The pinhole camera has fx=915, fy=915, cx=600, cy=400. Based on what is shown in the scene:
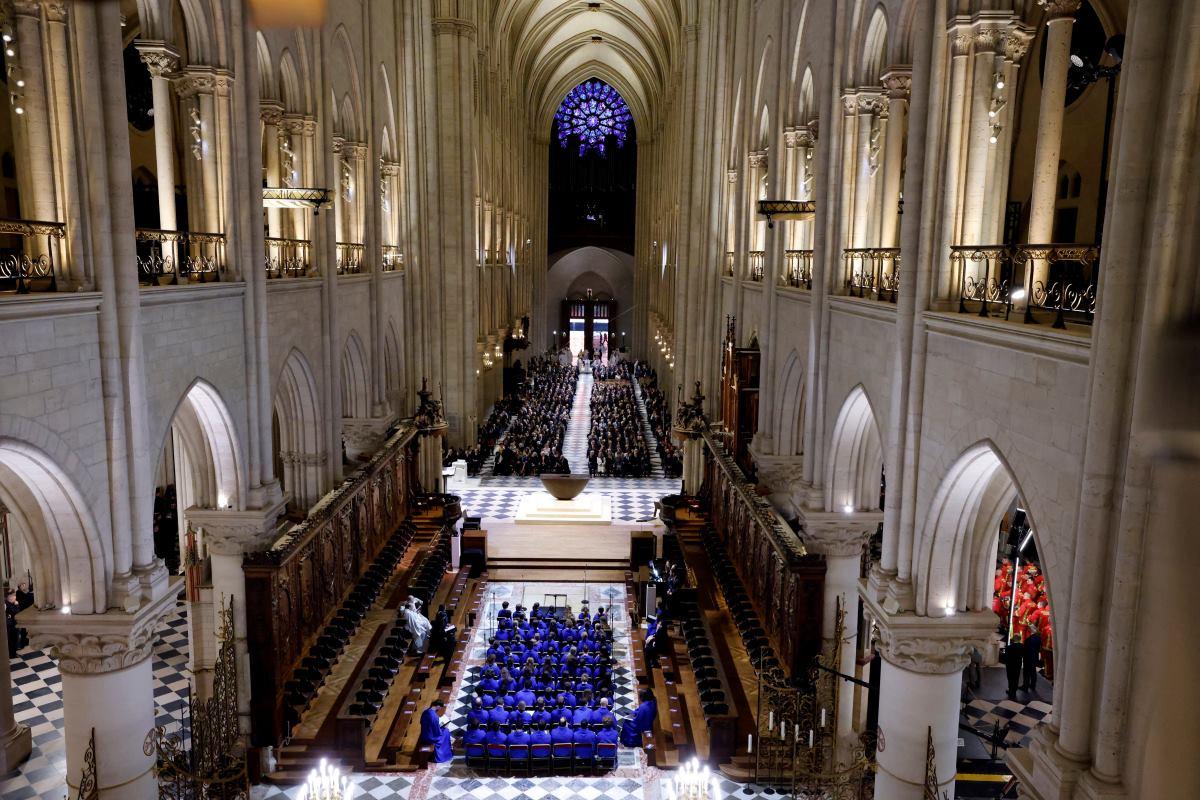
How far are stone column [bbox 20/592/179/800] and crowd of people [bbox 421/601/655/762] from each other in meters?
4.39

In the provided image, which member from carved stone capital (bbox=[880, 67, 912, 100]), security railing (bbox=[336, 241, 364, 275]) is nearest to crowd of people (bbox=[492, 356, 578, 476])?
security railing (bbox=[336, 241, 364, 275])

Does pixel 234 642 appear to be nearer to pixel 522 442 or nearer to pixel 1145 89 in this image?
pixel 1145 89

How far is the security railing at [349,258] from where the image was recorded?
16688 millimetres

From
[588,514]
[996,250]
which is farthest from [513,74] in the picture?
[996,250]

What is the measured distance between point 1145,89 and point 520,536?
1908 cm

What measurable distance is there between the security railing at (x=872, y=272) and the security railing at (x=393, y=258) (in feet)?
36.9

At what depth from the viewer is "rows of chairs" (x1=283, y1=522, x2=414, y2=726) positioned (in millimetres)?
12625

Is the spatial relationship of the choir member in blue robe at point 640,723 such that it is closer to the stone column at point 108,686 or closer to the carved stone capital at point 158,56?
the stone column at point 108,686

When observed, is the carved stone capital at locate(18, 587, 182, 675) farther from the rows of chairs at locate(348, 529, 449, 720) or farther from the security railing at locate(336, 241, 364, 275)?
the security railing at locate(336, 241, 364, 275)

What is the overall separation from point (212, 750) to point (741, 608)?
8.53 metres

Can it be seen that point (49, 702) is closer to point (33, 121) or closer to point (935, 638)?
point (33, 121)

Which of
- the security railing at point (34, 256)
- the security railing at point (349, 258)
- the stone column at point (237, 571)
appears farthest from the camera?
the security railing at point (349, 258)

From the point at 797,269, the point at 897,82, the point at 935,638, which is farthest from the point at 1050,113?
the point at 797,269

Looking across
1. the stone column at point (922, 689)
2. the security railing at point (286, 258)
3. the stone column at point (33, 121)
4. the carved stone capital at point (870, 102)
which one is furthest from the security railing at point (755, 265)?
the stone column at point (33, 121)
